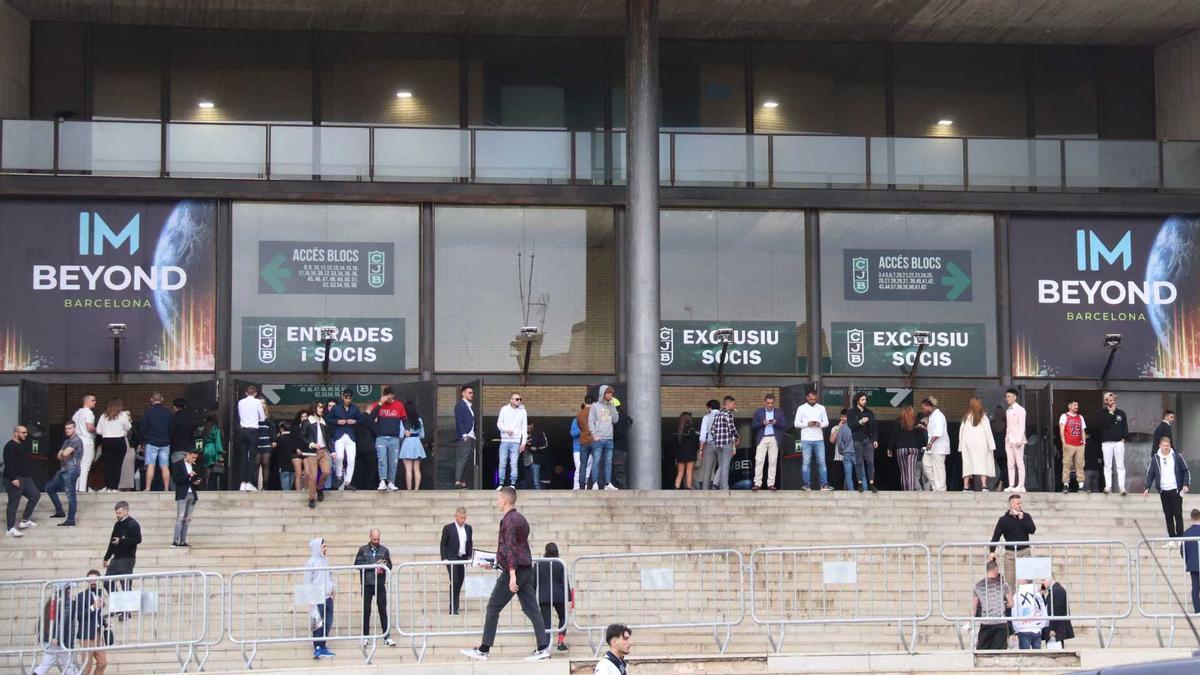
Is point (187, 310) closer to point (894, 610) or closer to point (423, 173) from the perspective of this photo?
point (423, 173)

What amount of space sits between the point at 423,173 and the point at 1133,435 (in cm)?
1225

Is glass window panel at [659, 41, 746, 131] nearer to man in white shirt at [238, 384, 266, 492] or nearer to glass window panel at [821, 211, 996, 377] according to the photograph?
glass window panel at [821, 211, 996, 377]

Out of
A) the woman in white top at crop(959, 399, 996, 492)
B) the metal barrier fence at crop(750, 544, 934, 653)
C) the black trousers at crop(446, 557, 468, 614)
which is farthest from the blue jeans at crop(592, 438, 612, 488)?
the metal barrier fence at crop(750, 544, 934, 653)

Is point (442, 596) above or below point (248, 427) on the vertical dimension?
below

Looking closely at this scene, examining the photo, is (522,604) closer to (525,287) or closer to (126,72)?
(525,287)

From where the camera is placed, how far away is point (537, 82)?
28344mm

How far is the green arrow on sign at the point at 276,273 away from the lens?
27.0 meters

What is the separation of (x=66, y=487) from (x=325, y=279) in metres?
7.17

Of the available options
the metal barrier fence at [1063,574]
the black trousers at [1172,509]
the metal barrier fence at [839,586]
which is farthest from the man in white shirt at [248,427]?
the black trousers at [1172,509]

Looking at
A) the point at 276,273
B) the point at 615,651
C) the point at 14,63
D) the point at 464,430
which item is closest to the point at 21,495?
the point at 464,430

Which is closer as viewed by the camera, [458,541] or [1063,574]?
[1063,574]

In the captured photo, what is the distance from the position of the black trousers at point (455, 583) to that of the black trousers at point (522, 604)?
15.8 inches

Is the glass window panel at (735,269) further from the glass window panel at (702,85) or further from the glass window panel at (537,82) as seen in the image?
the glass window panel at (537,82)

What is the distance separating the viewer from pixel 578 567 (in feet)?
50.8
